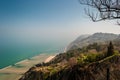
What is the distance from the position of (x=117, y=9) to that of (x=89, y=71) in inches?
331

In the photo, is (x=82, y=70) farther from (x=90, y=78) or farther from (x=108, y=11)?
(x=108, y=11)

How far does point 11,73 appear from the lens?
582ft

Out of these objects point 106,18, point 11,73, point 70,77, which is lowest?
point 11,73

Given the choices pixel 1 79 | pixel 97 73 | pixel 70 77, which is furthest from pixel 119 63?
pixel 1 79

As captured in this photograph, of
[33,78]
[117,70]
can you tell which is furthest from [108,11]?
[33,78]

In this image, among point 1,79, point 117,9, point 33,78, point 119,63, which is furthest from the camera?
point 1,79

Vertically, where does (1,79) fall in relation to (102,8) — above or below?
below

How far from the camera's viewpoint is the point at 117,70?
2052 centimetres

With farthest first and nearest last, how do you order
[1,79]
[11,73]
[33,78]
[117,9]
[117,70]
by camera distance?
[11,73] < [1,79] < [33,78] < [117,70] < [117,9]

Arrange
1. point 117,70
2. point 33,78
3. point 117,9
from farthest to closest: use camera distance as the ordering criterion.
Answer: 1. point 33,78
2. point 117,70
3. point 117,9

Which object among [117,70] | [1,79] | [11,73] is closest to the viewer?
[117,70]

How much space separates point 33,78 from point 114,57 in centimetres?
3714

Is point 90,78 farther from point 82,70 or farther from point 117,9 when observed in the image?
point 117,9

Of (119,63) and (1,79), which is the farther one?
(1,79)
